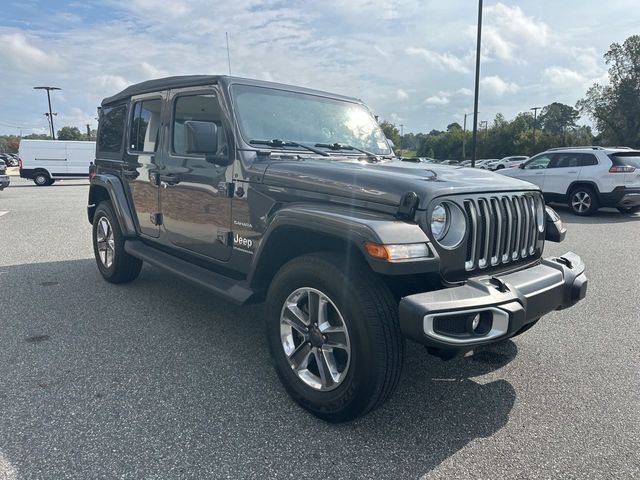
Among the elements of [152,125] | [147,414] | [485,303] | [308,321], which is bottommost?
[147,414]

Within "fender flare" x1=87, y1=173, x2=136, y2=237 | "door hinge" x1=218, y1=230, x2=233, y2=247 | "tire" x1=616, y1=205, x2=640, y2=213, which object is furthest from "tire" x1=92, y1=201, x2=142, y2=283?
"tire" x1=616, y1=205, x2=640, y2=213

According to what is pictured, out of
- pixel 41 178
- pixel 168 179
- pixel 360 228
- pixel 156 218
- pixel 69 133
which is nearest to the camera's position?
pixel 360 228

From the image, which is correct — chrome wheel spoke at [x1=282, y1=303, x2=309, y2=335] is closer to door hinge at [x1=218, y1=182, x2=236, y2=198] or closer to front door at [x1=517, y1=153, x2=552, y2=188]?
door hinge at [x1=218, y1=182, x2=236, y2=198]

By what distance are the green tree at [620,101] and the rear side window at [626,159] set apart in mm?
37789

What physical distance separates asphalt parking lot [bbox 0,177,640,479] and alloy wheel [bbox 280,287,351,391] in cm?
26

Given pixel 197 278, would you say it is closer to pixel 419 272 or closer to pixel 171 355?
pixel 171 355

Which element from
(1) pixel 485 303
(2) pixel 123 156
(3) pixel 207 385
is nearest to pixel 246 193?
(3) pixel 207 385

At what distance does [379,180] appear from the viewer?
8.77ft

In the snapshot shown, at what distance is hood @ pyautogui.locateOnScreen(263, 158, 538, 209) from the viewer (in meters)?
2.59

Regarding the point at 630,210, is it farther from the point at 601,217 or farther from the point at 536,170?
the point at 536,170

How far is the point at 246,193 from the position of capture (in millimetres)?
3297

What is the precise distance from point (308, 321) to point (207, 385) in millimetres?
881

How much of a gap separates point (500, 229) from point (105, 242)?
4.38 m

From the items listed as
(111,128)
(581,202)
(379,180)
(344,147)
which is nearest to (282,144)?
(344,147)
